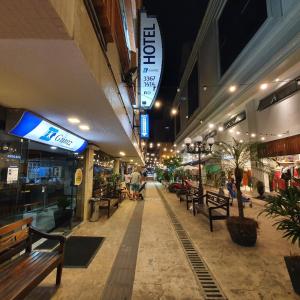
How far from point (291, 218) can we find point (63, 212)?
Answer: 20.1 feet

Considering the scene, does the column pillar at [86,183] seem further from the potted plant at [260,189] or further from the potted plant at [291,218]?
the potted plant at [260,189]

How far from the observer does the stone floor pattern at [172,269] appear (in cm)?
276

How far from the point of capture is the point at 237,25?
1238 cm

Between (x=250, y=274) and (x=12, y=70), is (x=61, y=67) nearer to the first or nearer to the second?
(x=12, y=70)

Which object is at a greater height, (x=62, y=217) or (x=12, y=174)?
(x=12, y=174)

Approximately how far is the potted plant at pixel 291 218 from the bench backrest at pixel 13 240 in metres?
3.75

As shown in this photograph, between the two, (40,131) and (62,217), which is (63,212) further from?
(40,131)

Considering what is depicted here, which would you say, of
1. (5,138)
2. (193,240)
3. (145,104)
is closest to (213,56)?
(145,104)

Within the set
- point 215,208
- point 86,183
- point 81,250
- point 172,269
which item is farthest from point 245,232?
point 86,183

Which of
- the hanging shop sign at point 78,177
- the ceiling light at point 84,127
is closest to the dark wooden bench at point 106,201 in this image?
the hanging shop sign at point 78,177

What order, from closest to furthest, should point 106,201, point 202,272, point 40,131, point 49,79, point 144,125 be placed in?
1. point 49,79
2. point 202,272
3. point 40,131
4. point 106,201
5. point 144,125

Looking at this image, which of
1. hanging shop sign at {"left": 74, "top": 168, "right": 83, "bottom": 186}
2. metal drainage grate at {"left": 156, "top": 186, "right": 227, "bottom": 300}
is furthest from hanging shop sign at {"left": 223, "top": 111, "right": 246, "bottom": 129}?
hanging shop sign at {"left": 74, "top": 168, "right": 83, "bottom": 186}

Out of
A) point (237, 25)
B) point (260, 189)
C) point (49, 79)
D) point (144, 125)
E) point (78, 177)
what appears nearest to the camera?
point (49, 79)

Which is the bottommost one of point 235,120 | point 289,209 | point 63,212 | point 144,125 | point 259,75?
point 63,212
